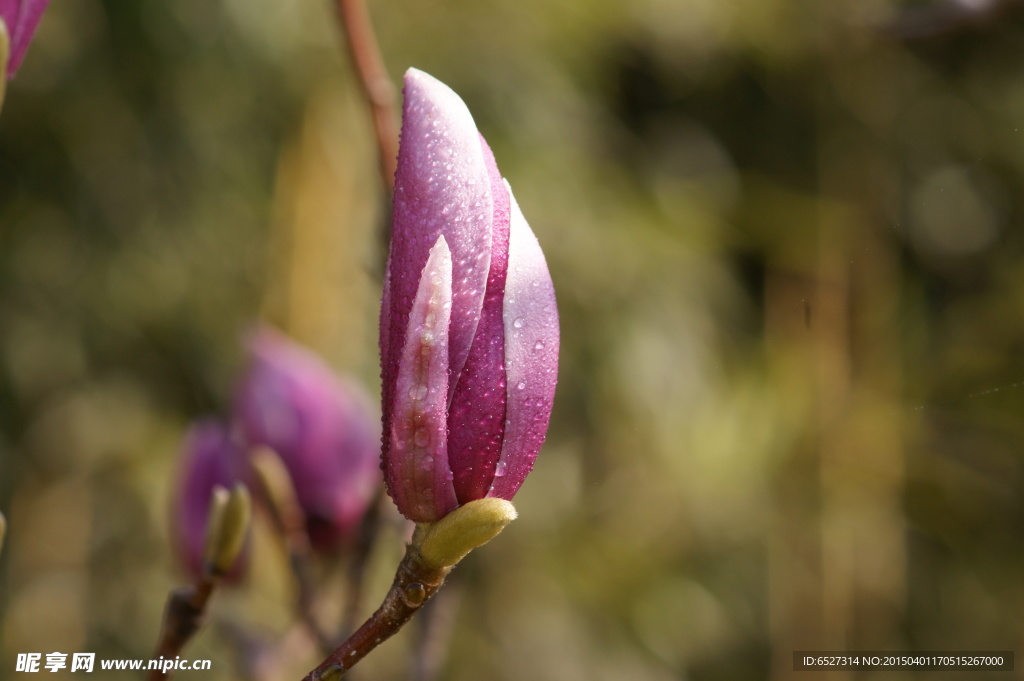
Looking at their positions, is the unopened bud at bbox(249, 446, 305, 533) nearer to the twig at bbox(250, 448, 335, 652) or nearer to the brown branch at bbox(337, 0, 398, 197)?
the twig at bbox(250, 448, 335, 652)

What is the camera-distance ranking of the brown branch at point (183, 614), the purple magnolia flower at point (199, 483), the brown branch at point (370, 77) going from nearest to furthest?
the brown branch at point (183, 614) → the brown branch at point (370, 77) → the purple magnolia flower at point (199, 483)

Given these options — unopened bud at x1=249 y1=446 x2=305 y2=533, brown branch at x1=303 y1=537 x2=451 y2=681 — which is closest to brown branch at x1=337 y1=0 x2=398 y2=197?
unopened bud at x1=249 y1=446 x2=305 y2=533

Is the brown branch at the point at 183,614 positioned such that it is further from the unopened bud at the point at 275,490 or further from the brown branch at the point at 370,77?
the brown branch at the point at 370,77

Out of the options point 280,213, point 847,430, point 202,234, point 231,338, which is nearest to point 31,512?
point 231,338

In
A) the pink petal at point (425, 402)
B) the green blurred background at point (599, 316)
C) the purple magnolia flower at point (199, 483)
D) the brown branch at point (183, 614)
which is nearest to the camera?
the pink petal at point (425, 402)

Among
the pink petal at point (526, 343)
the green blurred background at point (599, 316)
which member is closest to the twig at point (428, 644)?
the pink petal at point (526, 343)

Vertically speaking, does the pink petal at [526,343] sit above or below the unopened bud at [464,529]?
above

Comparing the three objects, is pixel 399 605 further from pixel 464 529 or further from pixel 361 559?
pixel 361 559
